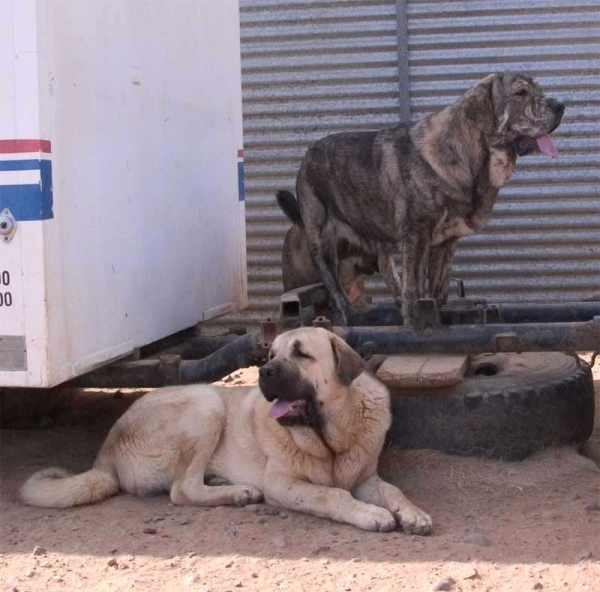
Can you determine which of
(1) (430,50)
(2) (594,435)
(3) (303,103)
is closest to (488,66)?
(1) (430,50)

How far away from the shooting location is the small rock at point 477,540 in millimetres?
4082

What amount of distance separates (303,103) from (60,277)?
13.6ft

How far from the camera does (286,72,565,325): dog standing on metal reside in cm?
573

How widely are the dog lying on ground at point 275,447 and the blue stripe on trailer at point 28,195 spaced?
3.78 ft

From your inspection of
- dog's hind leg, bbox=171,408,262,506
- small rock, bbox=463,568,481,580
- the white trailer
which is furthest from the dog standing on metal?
small rock, bbox=463,568,481,580

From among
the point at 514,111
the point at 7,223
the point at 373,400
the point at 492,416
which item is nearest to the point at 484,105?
the point at 514,111

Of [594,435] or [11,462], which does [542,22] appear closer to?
[594,435]

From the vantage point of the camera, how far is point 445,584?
3.62 m

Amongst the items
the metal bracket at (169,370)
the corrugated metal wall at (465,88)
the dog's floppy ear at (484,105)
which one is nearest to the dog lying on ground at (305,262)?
the dog's floppy ear at (484,105)

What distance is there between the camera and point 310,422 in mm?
4578

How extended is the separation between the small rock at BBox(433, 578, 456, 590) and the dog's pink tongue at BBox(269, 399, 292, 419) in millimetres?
1149

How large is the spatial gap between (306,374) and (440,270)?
79.0 inches

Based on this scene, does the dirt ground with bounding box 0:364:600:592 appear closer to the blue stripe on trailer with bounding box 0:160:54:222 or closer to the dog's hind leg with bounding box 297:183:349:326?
the blue stripe on trailer with bounding box 0:160:54:222

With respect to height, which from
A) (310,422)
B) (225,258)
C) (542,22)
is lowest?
(310,422)
